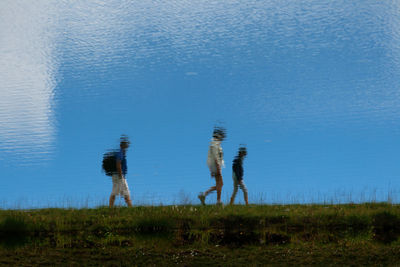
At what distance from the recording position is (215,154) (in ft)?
52.4

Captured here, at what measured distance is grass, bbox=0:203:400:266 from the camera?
416 inches

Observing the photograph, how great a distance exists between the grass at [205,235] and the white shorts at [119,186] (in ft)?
2.33

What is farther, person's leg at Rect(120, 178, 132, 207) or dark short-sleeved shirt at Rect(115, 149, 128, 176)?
person's leg at Rect(120, 178, 132, 207)

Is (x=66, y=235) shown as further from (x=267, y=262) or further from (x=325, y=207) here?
(x=325, y=207)

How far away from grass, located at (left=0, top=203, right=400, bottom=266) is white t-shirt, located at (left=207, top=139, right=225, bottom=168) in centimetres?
145

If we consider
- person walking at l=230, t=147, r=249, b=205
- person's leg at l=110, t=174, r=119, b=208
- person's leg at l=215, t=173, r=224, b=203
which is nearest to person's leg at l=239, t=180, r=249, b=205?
person walking at l=230, t=147, r=249, b=205

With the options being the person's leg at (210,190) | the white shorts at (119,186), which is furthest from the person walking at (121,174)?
the person's leg at (210,190)

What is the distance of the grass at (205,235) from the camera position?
1056cm

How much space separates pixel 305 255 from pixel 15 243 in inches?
272

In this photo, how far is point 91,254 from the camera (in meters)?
11.0

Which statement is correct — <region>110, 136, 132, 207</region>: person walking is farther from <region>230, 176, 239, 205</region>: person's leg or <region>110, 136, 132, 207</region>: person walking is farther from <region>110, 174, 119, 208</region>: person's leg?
<region>230, 176, 239, 205</region>: person's leg

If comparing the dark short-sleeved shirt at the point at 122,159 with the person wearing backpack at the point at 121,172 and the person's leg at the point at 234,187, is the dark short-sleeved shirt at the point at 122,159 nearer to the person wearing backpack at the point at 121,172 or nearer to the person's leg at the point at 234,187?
the person wearing backpack at the point at 121,172

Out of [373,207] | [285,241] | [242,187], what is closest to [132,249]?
[285,241]

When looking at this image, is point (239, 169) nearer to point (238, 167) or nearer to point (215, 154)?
point (238, 167)
